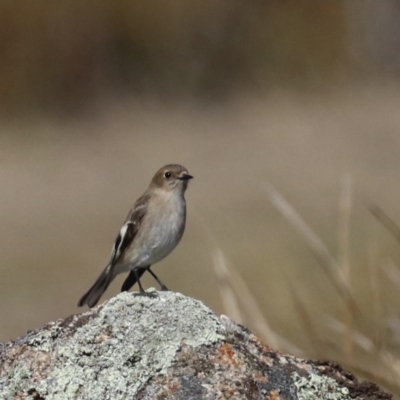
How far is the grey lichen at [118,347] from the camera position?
3574 mm

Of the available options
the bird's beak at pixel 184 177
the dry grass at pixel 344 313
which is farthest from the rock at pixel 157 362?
the bird's beak at pixel 184 177

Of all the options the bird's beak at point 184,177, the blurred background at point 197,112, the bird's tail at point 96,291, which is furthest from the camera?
the blurred background at point 197,112

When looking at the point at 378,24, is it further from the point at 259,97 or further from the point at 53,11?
the point at 53,11

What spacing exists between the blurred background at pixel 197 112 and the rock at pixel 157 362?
40.3 feet

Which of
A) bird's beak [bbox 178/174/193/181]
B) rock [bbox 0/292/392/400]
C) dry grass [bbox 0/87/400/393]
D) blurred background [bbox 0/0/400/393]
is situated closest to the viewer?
rock [bbox 0/292/392/400]

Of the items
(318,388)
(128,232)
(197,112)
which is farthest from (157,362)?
(197,112)

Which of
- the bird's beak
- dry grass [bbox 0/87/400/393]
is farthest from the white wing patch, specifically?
dry grass [bbox 0/87/400/393]

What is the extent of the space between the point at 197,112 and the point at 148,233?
17.8m

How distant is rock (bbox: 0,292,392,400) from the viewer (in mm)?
3551

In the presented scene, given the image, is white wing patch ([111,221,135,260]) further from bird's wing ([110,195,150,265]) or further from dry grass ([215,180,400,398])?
dry grass ([215,180,400,398])

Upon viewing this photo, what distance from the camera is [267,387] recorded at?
3566 mm

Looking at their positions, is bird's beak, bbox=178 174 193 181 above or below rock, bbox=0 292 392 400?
below

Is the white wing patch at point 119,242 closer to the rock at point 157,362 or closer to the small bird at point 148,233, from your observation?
the small bird at point 148,233

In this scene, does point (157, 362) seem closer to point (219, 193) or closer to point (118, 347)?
point (118, 347)
